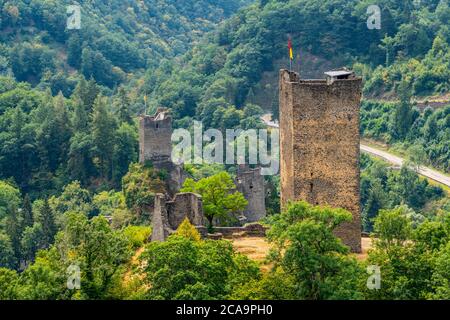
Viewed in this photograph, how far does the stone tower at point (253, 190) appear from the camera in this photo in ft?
288

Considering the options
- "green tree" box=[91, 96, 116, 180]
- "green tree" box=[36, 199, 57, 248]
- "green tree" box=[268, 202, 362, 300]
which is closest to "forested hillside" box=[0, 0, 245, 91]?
"green tree" box=[91, 96, 116, 180]

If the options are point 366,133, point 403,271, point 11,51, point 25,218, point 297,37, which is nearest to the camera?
point 403,271

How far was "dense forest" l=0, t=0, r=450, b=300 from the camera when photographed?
55750mm

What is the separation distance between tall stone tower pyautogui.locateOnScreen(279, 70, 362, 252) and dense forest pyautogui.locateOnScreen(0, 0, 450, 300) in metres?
2.79

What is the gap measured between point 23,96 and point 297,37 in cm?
3544

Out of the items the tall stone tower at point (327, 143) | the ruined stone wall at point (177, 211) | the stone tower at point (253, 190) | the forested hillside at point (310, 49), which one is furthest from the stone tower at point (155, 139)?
the forested hillside at point (310, 49)

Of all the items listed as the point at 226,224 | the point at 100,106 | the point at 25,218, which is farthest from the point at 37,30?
the point at 226,224

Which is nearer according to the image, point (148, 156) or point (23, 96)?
point (148, 156)

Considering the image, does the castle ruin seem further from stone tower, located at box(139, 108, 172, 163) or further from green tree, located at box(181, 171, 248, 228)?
green tree, located at box(181, 171, 248, 228)

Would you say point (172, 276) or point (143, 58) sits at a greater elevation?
point (143, 58)

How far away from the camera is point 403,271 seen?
55750mm

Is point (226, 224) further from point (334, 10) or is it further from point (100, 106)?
point (334, 10)

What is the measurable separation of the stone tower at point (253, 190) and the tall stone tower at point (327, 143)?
24.2m

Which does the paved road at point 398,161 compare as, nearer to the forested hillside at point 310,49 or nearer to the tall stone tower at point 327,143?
the forested hillside at point 310,49
